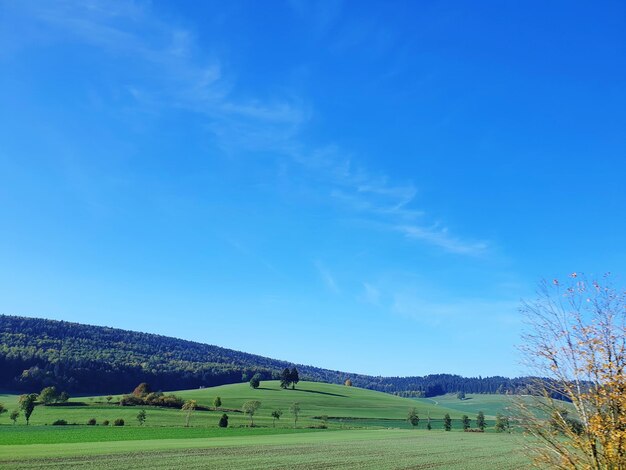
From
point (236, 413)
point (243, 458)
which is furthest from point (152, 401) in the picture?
point (243, 458)

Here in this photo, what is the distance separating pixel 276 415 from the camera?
12375 cm

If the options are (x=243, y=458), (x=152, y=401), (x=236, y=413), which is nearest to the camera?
(x=243, y=458)

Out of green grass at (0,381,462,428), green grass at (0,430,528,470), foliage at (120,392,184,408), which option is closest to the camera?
green grass at (0,430,528,470)

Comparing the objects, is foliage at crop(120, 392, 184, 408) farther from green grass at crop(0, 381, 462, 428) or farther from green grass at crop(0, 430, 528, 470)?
green grass at crop(0, 430, 528, 470)

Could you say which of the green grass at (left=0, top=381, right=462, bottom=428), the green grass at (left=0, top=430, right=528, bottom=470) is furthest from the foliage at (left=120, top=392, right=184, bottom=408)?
the green grass at (left=0, top=430, right=528, bottom=470)

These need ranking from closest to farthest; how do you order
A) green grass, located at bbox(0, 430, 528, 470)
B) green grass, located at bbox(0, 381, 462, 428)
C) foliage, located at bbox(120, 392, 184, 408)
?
green grass, located at bbox(0, 430, 528, 470), green grass, located at bbox(0, 381, 462, 428), foliage, located at bbox(120, 392, 184, 408)

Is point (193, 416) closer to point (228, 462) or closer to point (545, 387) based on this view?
point (228, 462)

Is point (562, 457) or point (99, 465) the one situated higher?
point (562, 457)

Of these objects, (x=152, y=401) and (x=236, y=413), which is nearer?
(x=152, y=401)

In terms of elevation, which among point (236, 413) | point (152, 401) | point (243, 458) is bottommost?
point (236, 413)

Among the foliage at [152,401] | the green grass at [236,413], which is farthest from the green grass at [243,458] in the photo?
the foliage at [152,401]

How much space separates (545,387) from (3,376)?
711 feet

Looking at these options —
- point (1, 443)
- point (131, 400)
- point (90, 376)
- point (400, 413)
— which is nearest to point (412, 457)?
point (1, 443)

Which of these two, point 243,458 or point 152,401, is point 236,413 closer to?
point 152,401
